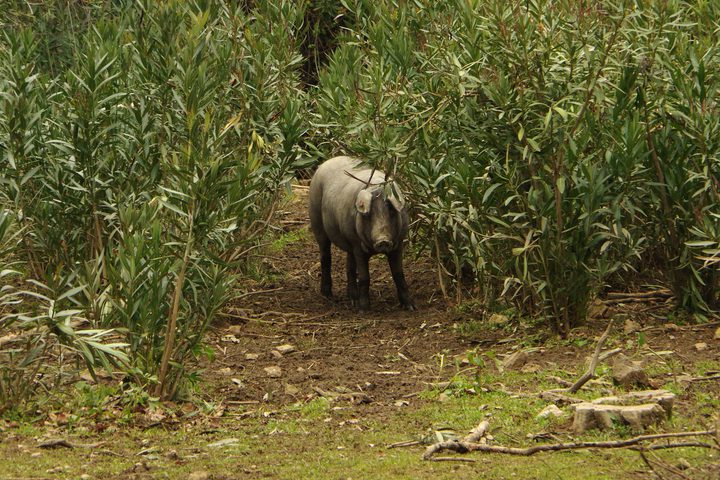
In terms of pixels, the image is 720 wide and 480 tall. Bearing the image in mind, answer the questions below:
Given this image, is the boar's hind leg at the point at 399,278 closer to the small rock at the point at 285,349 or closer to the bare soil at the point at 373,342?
the bare soil at the point at 373,342

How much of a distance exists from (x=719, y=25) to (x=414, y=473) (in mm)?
5156

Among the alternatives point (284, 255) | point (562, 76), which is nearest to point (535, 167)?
point (562, 76)

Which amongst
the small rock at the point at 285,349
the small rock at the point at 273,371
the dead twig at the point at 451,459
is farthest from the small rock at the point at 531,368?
the dead twig at the point at 451,459

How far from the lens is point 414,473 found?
18.4 ft

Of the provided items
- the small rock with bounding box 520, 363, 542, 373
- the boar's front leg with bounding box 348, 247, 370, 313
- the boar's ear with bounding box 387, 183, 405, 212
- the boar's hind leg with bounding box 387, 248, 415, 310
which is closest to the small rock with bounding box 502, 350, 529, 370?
the small rock with bounding box 520, 363, 542, 373

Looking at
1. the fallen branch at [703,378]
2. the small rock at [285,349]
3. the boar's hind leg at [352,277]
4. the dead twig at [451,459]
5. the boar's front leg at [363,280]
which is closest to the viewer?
the dead twig at [451,459]

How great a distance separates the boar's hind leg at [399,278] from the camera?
1097cm

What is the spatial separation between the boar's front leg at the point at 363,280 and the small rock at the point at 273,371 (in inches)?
100

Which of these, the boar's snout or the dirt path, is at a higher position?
the boar's snout

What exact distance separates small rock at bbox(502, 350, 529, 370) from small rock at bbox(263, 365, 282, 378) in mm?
1670

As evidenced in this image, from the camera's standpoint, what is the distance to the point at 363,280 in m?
11.1

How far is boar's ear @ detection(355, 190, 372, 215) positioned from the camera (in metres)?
10.6

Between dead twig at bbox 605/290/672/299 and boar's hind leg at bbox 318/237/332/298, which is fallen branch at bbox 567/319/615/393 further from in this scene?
boar's hind leg at bbox 318/237/332/298

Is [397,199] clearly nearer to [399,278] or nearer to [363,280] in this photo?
[399,278]
